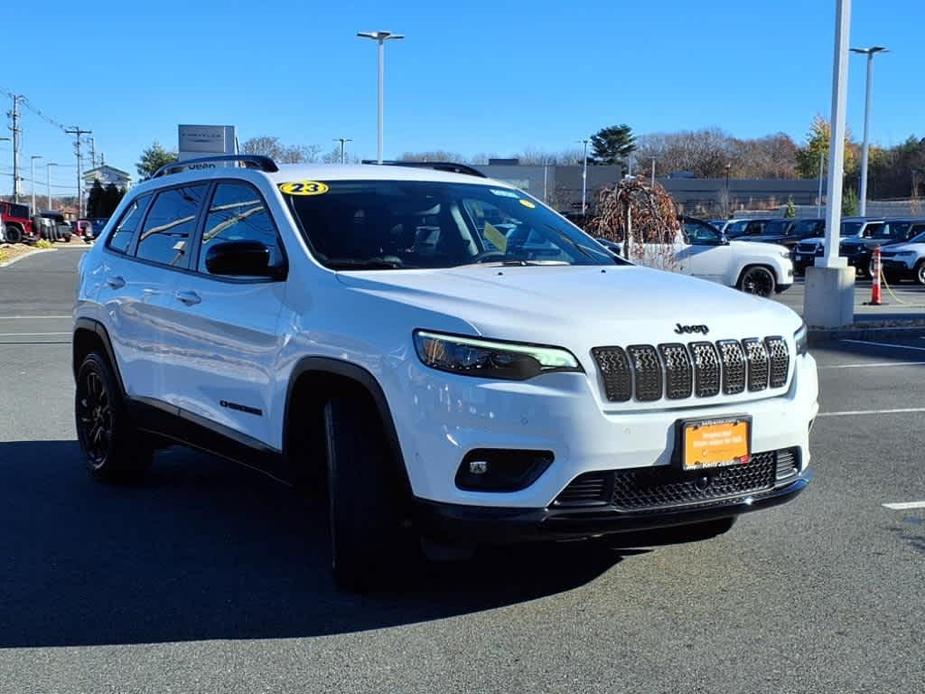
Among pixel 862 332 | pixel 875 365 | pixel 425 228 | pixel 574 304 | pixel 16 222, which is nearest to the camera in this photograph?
pixel 574 304

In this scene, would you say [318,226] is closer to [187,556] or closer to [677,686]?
[187,556]

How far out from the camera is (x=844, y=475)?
668 centimetres

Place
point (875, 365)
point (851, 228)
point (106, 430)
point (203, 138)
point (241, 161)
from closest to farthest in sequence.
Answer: point (241, 161), point (106, 430), point (875, 365), point (851, 228), point (203, 138)

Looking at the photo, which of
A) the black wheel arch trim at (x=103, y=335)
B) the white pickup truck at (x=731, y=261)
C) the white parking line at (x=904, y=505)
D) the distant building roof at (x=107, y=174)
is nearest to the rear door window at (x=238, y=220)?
the black wheel arch trim at (x=103, y=335)

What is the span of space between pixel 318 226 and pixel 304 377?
85 cm

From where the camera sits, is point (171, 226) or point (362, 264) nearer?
point (362, 264)

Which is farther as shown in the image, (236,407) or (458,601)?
(236,407)

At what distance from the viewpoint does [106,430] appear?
6449 millimetres

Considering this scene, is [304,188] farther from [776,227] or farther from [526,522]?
[776,227]

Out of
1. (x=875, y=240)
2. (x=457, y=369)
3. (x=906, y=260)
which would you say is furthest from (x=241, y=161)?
(x=875, y=240)

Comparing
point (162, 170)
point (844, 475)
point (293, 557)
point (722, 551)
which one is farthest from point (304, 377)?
point (844, 475)

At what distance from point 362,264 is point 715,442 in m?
1.79

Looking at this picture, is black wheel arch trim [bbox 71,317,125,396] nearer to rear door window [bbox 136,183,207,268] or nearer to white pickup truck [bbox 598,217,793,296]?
rear door window [bbox 136,183,207,268]

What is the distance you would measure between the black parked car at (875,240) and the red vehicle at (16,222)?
3682 cm
